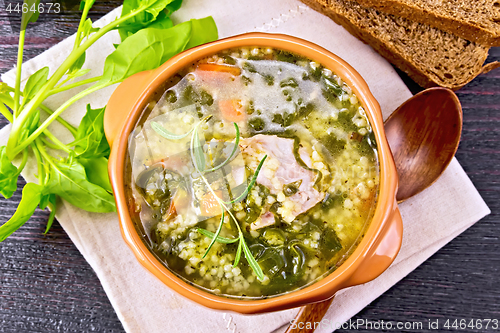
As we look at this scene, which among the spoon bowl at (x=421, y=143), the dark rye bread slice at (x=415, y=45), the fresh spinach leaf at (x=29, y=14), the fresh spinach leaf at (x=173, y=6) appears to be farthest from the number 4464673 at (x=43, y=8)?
the spoon bowl at (x=421, y=143)

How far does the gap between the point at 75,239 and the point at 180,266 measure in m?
0.54

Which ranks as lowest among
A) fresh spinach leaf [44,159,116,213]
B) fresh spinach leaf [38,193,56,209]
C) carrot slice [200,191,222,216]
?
fresh spinach leaf [38,193,56,209]

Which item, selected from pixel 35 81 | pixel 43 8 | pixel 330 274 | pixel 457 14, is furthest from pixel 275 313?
pixel 43 8

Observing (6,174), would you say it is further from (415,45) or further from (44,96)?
(415,45)

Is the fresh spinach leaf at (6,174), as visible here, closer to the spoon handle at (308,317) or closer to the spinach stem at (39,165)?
the spinach stem at (39,165)

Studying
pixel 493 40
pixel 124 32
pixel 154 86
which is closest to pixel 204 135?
pixel 154 86

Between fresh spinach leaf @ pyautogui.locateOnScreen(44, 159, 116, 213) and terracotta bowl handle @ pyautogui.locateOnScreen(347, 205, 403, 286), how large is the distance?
0.90 m

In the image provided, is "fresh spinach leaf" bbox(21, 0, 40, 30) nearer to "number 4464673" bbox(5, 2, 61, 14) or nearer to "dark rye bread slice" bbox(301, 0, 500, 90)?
"number 4464673" bbox(5, 2, 61, 14)

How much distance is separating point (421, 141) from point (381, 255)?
54cm

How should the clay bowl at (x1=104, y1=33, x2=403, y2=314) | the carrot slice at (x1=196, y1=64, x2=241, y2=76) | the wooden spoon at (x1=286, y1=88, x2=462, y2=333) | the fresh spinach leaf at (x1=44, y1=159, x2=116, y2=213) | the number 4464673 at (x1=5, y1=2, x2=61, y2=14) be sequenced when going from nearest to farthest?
the clay bowl at (x1=104, y1=33, x2=403, y2=314) < the carrot slice at (x1=196, y1=64, x2=241, y2=76) < the fresh spinach leaf at (x1=44, y1=159, x2=116, y2=213) < the wooden spoon at (x1=286, y1=88, x2=462, y2=333) < the number 4464673 at (x1=5, y1=2, x2=61, y2=14)

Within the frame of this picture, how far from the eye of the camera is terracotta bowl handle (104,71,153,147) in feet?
4.10

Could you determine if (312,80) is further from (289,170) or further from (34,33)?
(34,33)

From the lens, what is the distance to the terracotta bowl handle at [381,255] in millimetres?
1204

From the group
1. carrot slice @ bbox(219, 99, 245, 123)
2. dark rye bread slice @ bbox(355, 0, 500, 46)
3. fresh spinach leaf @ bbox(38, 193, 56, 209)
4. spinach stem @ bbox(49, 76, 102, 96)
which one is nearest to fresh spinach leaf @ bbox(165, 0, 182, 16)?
spinach stem @ bbox(49, 76, 102, 96)
